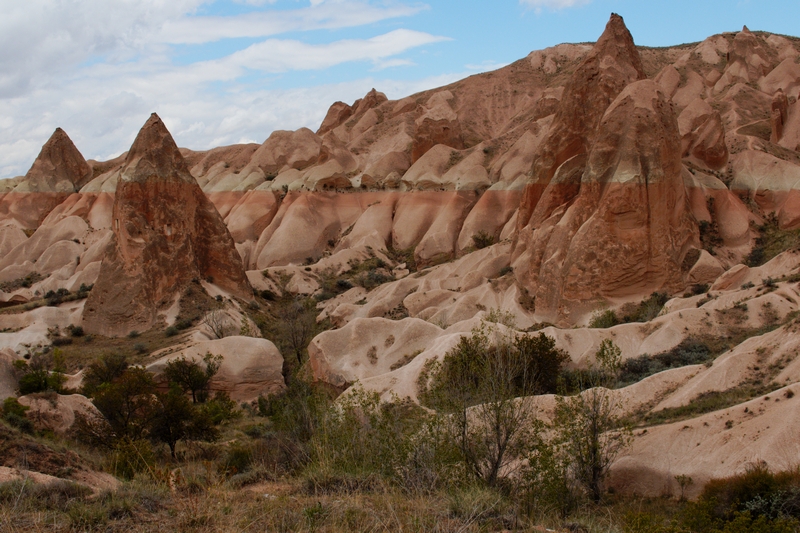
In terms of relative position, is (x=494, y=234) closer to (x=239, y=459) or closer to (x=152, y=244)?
(x=152, y=244)

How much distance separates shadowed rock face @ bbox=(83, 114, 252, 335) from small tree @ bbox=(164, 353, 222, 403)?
7.58 m

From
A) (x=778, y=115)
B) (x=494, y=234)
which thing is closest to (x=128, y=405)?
(x=494, y=234)

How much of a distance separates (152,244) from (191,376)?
10481 mm

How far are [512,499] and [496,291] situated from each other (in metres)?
24.9

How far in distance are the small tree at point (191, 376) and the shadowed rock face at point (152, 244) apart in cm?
758

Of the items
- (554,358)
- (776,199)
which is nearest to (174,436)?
(554,358)

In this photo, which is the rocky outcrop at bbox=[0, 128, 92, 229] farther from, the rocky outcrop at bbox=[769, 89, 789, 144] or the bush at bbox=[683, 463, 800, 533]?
the bush at bbox=[683, 463, 800, 533]

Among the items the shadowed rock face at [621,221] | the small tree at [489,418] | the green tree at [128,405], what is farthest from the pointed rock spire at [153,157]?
the small tree at [489,418]

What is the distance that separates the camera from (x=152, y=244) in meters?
35.5

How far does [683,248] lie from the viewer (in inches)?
1312

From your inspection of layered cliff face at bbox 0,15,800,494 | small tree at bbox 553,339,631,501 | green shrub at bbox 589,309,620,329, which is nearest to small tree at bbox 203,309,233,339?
layered cliff face at bbox 0,15,800,494

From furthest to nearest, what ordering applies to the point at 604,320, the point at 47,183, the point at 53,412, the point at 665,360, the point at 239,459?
the point at 47,183
the point at 604,320
the point at 665,360
the point at 53,412
the point at 239,459

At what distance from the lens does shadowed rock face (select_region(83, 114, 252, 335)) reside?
35.0m

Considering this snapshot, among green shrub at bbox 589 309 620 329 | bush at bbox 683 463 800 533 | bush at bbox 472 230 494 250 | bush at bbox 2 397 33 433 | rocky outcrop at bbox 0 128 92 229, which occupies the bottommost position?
bush at bbox 683 463 800 533
